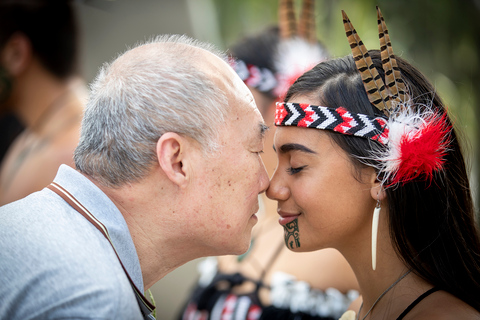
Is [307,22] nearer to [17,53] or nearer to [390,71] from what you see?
[390,71]

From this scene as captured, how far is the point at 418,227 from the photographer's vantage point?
205cm

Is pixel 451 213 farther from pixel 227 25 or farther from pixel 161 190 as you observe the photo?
pixel 227 25

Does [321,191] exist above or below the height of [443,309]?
above

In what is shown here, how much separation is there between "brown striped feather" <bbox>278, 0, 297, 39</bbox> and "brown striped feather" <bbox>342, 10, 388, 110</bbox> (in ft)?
5.19

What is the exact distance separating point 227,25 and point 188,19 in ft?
1.76

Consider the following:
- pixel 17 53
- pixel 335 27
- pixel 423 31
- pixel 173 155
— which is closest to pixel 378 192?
pixel 173 155

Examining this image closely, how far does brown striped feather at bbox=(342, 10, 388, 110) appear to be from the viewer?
2.02 m

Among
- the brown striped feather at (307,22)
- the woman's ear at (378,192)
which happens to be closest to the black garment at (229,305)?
the woman's ear at (378,192)

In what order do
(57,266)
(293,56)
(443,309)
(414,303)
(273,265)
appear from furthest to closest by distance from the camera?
1. (293,56)
2. (273,265)
3. (414,303)
4. (443,309)
5. (57,266)

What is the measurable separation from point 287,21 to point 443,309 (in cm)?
256

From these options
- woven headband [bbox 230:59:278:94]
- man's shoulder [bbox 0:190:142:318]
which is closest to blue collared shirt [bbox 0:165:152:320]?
man's shoulder [bbox 0:190:142:318]

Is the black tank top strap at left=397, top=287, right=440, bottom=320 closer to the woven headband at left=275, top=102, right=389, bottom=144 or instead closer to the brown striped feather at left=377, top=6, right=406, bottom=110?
the woven headband at left=275, top=102, right=389, bottom=144

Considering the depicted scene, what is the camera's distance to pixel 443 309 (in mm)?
1834

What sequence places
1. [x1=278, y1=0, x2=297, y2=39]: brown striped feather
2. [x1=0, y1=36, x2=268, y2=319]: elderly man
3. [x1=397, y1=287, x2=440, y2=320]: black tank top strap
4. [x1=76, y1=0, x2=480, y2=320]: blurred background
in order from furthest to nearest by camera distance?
1. [x1=76, y1=0, x2=480, y2=320]: blurred background
2. [x1=278, y1=0, x2=297, y2=39]: brown striped feather
3. [x1=397, y1=287, x2=440, y2=320]: black tank top strap
4. [x1=0, y1=36, x2=268, y2=319]: elderly man
